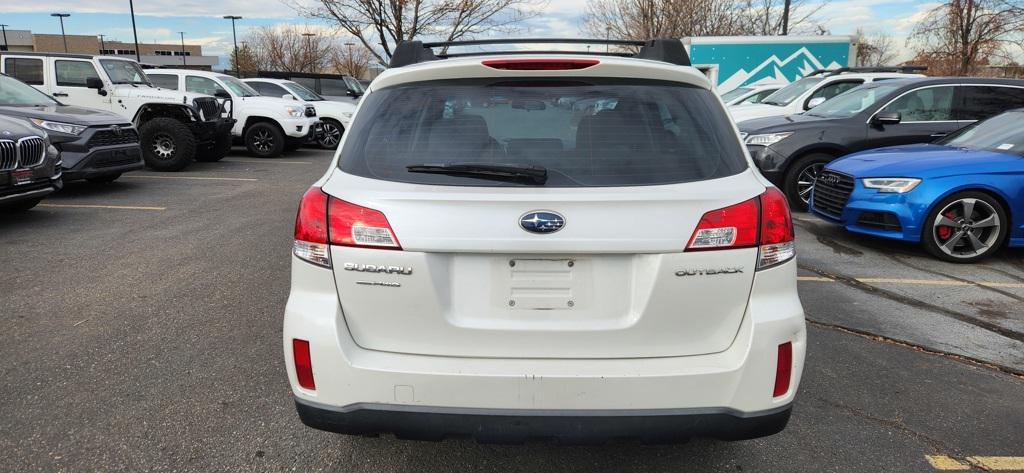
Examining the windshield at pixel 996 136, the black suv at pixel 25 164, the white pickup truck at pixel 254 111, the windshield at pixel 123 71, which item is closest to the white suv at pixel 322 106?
the white pickup truck at pixel 254 111

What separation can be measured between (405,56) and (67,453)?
218cm

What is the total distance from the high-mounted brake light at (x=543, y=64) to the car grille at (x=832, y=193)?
5067 mm

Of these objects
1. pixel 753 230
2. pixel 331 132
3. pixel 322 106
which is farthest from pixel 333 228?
pixel 331 132

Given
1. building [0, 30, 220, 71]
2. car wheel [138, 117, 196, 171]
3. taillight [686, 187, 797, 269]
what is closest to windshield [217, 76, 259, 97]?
car wheel [138, 117, 196, 171]

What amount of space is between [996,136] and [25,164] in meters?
9.69

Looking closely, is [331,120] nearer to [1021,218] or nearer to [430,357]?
[1021,218]

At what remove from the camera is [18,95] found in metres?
9.22

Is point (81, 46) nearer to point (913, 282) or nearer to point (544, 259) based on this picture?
point (913, 282)

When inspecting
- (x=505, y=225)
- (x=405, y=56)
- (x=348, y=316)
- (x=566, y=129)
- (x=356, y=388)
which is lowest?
(x=356, y=388)

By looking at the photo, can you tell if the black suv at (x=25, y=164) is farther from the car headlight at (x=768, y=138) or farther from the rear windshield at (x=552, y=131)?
the car headlight at (x=768, y=138)

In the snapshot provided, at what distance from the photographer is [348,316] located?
2.27 m

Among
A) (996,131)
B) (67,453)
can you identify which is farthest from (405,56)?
(996,131)

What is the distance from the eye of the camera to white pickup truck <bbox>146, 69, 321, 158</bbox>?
49.0 ft

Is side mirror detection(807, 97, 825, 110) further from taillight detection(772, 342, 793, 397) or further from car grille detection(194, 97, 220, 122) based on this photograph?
car grille detection(194, 97, 220, 122)
